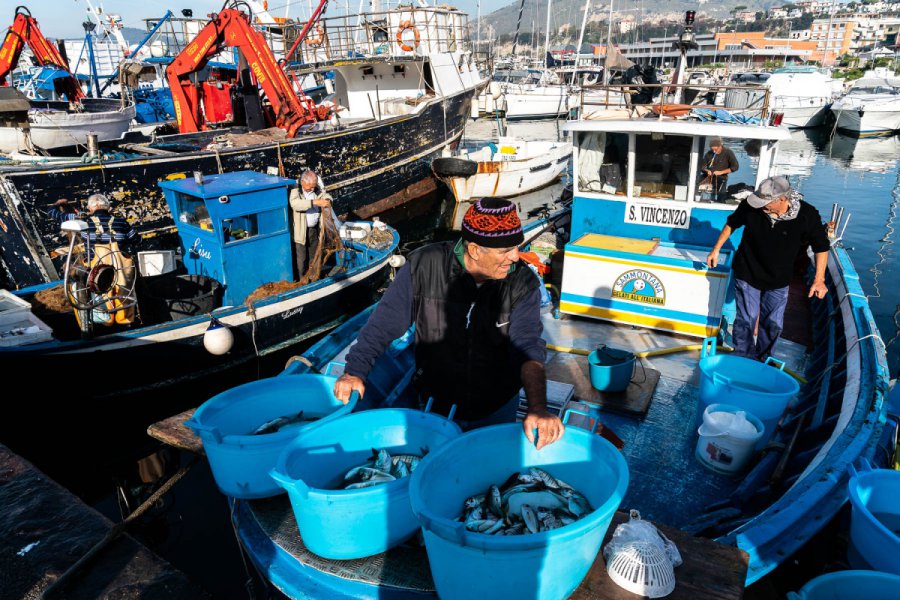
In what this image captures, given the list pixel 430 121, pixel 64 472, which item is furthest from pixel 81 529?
pixel 430 121

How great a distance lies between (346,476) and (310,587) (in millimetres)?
510

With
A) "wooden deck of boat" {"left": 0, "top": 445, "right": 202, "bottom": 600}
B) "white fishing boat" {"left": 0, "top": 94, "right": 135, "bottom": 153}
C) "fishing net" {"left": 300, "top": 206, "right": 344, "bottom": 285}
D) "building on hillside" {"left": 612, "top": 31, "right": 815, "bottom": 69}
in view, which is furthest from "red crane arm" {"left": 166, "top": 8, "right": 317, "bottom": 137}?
"building on hillside" {"left": 612, "top": 31, "right": 815, "bottom": 69}

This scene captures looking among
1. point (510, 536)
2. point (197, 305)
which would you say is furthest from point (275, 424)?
point (197, 305)

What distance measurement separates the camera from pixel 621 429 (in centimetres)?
464

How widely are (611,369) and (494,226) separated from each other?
2.73 meters

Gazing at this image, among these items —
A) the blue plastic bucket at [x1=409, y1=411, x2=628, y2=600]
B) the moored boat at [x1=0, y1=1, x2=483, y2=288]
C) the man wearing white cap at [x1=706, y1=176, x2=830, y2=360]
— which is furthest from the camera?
the moored boat at [x1=0, y1=1, x2=483, y2=288]

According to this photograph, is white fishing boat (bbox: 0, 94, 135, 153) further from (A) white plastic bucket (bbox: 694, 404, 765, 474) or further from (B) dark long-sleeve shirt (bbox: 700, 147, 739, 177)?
(A) white plastic bucket (bbox: 694, 404, 765, 474)

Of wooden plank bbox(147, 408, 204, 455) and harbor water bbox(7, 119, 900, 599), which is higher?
wooden plank bbox(147, 408, 204, 455)

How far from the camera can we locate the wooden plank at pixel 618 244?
6.32 m

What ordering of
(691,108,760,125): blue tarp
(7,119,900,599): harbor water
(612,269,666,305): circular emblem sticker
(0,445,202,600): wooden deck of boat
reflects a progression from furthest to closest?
(691,108,760,125): blue tarp
(612,269,666,305): circular emblem sticker
(7,119,900,599): harbor water
(0,445,202,600): wooden deck of boat

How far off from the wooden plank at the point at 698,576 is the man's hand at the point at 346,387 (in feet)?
4.38

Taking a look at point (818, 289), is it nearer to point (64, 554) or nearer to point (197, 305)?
point (64, 554)

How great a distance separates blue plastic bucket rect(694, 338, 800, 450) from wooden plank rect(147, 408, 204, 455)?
356 centimetres

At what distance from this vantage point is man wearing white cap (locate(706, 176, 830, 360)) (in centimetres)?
495
